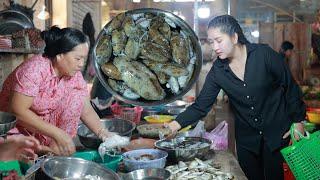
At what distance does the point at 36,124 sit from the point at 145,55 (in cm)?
100

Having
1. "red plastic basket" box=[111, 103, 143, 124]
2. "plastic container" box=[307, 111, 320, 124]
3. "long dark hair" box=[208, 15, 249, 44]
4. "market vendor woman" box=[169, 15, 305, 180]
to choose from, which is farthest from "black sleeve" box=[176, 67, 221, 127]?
"plastic container" box=[307, 111, 320, 124]

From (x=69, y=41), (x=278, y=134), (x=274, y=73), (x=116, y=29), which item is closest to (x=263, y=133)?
(x=278, y=134)

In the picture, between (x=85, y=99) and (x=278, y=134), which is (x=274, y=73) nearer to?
(x=278, y=134)

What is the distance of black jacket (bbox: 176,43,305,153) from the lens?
331 centimetres

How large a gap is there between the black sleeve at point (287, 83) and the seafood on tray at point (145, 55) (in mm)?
821

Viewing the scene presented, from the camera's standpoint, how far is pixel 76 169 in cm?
220

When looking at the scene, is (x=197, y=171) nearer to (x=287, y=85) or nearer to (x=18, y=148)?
(x=18, y=148)

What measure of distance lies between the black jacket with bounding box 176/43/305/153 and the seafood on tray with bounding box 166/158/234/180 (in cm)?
86

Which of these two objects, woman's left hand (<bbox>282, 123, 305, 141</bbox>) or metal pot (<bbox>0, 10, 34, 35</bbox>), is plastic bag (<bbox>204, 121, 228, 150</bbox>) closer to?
woman's left hand (<bbox>282, 123, 305, 141</bbox>)

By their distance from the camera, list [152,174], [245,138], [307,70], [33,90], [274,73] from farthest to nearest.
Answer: [307,70] < [245,138] < [274,73] < [33,90] < [152,174]

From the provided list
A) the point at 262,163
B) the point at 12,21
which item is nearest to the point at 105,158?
the point at 262,163

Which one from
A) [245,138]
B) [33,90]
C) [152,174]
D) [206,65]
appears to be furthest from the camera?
[206,65]

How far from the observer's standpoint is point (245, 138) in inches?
141

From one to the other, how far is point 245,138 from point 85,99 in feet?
5.26
